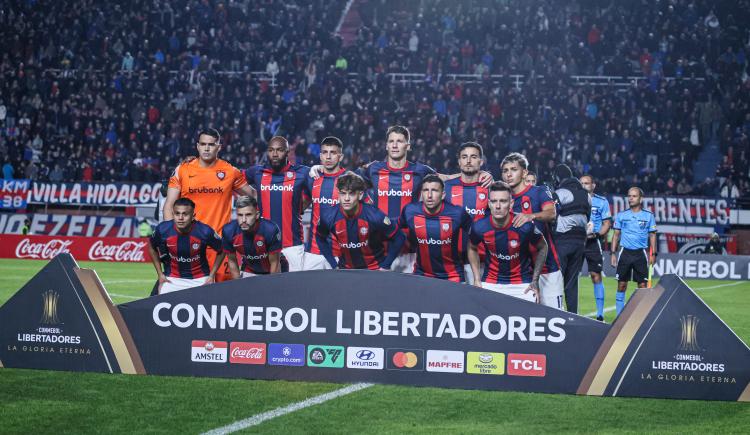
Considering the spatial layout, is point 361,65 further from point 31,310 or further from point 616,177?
point 31,310

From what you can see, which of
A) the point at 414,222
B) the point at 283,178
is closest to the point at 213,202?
the point at 283,178

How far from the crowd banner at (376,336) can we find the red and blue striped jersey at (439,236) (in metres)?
1.67

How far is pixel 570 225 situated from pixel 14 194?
65.8 feet

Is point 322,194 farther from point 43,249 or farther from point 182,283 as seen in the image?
point 43,249

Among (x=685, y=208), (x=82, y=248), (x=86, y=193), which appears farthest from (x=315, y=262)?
(x=86, y=193)

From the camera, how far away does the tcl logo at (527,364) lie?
6.61 meters

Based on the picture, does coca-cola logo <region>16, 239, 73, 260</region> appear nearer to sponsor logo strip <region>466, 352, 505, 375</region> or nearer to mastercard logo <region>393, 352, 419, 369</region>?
mastercard logo <region>393, 352, 419, 369</region>

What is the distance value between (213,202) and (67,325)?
2.66 m

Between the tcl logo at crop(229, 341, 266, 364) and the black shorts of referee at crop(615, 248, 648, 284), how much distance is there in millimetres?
7507

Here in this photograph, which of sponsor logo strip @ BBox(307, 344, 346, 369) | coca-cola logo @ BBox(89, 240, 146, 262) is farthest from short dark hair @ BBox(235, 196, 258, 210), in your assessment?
coca-cola logo @ BBox(89, 240, 146, 262)

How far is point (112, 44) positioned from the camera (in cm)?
3306

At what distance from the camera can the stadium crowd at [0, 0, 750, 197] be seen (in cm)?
2750

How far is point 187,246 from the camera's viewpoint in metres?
8.87

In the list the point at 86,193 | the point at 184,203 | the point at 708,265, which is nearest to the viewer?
the point at 184,203
